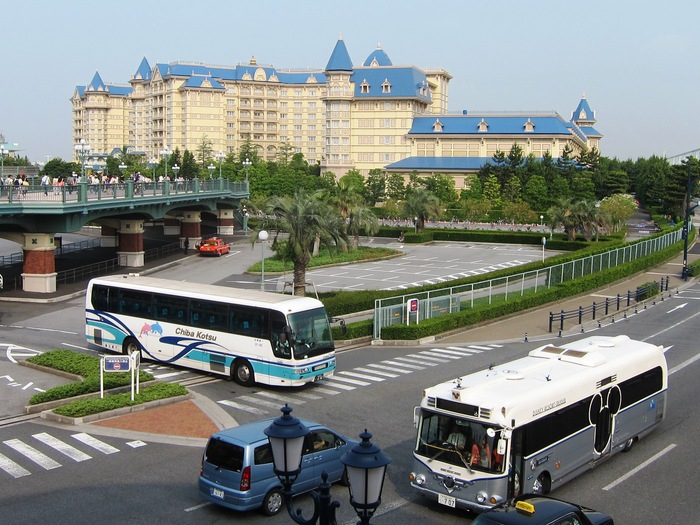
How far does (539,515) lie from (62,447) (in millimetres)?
11774

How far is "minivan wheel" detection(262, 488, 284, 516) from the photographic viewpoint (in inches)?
582

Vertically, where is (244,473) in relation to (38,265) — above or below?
below

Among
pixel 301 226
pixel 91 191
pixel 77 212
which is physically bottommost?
pixel 301 226

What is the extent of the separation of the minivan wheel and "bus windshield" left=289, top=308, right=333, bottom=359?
879 cm

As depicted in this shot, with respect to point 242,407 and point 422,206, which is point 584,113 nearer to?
point 422,206

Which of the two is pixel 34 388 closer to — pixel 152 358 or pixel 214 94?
pixel 152 358

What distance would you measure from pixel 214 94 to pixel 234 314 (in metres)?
132

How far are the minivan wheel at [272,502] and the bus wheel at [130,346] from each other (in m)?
14.4

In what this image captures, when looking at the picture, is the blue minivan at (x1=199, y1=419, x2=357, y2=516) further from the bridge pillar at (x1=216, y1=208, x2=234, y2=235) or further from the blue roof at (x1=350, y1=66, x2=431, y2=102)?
the blue roof at (x1=350, y1=66, x2=431, y2=102)

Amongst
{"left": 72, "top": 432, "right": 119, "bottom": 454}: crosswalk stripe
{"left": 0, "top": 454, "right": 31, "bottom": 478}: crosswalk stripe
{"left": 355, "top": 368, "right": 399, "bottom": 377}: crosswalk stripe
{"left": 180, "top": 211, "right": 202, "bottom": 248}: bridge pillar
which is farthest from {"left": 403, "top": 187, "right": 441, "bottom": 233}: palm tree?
{"left": 0, "top": 454, "right": 31, "bottom": 478}: crosswalk stripe

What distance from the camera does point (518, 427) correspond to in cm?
1454

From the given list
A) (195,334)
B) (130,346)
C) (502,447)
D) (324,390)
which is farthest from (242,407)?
(502,447)

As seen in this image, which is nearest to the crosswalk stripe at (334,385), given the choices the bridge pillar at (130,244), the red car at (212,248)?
the bridge pillar at (130,244)

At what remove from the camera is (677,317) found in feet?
128
